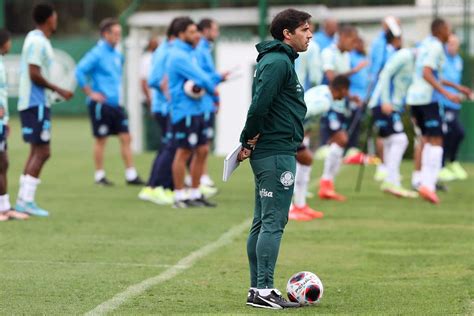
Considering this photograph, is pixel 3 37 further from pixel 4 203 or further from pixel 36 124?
pixel 4 203

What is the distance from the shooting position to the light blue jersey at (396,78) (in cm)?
1430

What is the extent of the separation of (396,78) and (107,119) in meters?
4.28

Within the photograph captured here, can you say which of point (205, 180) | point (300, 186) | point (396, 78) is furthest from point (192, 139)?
point (396, 78)

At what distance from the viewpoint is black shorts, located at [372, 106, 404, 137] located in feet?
48.6

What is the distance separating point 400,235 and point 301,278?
377cm

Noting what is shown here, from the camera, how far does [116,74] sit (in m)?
16.3

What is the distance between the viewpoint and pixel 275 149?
25.1 feet

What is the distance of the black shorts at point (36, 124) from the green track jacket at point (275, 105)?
202 inches

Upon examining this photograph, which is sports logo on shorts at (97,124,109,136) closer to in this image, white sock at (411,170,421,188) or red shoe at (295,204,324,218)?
white sock at (411,170,421,188)

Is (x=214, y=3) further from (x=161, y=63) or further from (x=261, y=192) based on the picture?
(x=261, y=192)

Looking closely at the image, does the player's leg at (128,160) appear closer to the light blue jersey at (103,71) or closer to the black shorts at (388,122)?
the light blue jersey at (103,71)

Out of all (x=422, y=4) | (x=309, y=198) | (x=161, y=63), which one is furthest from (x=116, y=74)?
(x=422, y=4)

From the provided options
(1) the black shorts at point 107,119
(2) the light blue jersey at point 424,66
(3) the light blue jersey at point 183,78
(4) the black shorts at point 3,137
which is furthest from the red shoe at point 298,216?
(1) the black shorts at point 107,119

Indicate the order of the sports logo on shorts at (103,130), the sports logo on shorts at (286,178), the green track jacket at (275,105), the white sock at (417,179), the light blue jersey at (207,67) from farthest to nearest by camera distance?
the sports logo on shorts at (103,130)
the white sock at (417,179)
the light blue jersey at (207,67)
the sports logo on shorts at (286,178)
the green track jacket at (275,105)
